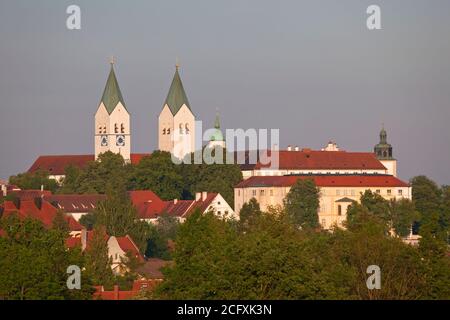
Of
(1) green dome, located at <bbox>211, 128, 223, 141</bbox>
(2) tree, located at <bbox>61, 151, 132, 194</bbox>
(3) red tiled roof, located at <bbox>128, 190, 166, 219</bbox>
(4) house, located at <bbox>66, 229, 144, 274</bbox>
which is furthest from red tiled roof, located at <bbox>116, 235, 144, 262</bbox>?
(1) green dome, located at <bbox>211, 128, 223, 141</bbox>

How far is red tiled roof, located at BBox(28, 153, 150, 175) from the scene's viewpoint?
163 meters

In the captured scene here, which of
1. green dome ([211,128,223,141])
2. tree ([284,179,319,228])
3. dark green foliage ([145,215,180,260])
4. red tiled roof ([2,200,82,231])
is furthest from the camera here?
green dome ([211,128,223,141])

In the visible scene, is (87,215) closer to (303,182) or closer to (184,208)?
(184,208)

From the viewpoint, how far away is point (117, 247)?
89.4 m

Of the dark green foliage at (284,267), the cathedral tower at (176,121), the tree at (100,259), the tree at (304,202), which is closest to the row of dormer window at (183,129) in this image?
the cathedral tower at (176,121)

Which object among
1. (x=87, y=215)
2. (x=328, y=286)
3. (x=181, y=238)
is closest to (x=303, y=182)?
(x=87, y=215)

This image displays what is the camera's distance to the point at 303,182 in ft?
441

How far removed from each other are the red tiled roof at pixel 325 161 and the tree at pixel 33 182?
49.6 feet

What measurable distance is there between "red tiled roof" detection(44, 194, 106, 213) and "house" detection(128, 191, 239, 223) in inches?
97.9

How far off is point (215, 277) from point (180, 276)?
482 centimetres

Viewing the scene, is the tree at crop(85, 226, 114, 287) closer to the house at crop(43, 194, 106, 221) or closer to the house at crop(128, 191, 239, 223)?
the house at crop(43, 194, 106, 221)

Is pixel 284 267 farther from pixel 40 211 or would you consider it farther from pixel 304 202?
pixel 304 202

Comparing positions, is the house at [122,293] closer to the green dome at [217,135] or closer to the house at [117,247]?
the house at [117,247]

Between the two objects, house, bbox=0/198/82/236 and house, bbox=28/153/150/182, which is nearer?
house, bbox=0/198/82/236
